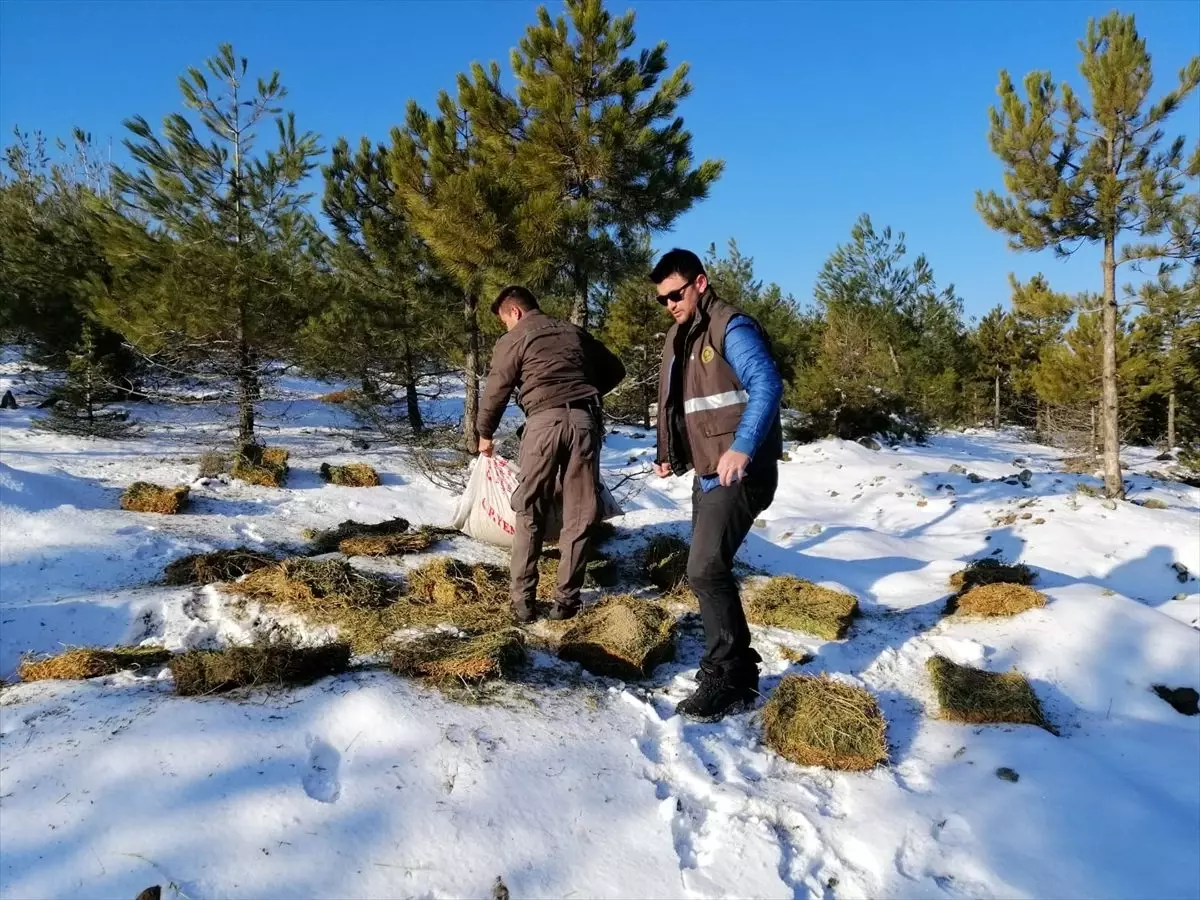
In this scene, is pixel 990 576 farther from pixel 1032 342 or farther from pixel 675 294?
pixel 1032 342

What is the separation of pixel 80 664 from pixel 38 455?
6940 millimetres

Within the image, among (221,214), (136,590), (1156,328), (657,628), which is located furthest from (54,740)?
(1156,328)

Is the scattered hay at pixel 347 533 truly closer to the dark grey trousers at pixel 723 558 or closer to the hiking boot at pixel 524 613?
the hiking boot at pixel 524 613

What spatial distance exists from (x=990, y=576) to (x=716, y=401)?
340 centimetres

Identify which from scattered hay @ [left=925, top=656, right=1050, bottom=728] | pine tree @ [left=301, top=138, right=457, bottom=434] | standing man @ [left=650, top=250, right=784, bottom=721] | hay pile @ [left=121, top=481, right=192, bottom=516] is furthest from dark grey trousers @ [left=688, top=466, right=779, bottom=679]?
pine tree @ [left=301, top=138, right=457, bottom=434]

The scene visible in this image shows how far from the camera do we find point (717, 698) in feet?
10.00

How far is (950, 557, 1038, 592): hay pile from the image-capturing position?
5.19 metres

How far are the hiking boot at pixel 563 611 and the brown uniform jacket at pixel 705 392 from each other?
3.95 ft

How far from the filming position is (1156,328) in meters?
20.7

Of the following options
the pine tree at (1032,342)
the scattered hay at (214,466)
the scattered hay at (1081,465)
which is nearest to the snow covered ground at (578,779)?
the scattered hay at (214,466)

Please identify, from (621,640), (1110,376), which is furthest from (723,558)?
(1110,376)

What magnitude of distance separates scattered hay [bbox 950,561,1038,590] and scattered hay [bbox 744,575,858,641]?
1291 mm

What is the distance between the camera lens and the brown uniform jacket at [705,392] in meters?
3.04

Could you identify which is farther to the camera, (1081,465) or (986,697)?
(1081,465)
